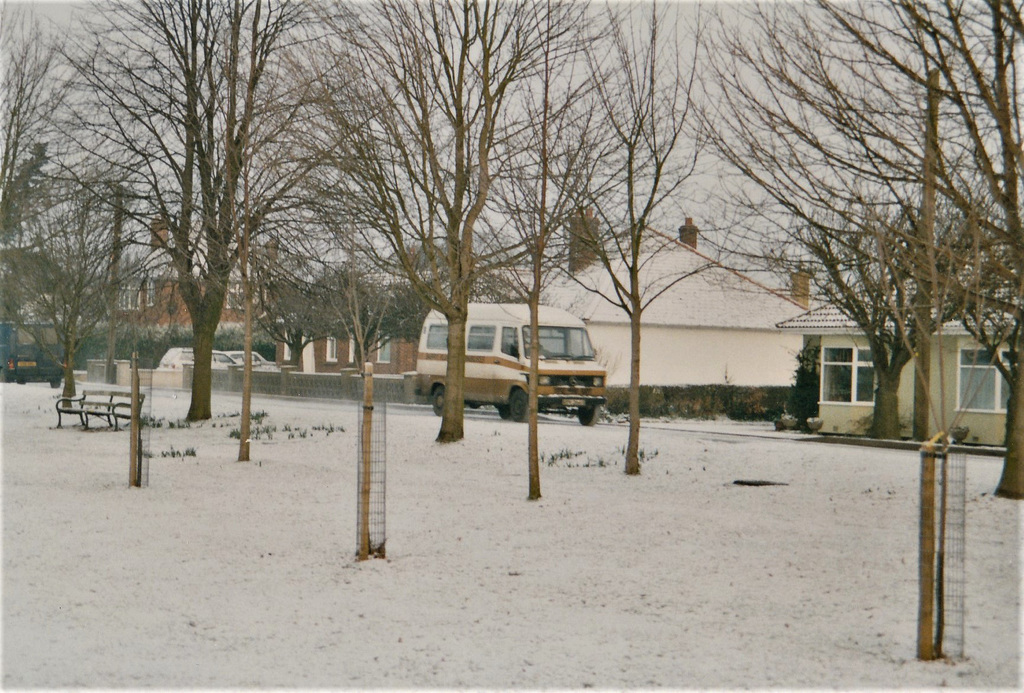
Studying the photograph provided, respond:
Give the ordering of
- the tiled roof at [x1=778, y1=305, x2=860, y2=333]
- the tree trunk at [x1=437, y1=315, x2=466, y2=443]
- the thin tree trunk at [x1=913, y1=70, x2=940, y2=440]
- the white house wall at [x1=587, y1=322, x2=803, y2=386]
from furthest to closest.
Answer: the white house wall at [x1=587, y1=322, x2=803, y2=386], the tiled roof at [x1=778, y1=305, x2=860, y2=333], the tree trunk at [x1=437, y1=315, x2=466, y2=443], the thin tree trunk at [x1=913, y1=70, x2=940, y2=440]

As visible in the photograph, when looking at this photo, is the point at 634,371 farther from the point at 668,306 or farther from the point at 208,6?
the point at 668,306

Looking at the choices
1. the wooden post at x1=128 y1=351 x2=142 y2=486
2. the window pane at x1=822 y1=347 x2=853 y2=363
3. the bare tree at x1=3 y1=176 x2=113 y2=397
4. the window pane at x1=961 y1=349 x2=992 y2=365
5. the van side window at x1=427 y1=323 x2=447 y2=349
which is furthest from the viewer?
the window pane at x1=822 y1=347 x2=853 y2=363

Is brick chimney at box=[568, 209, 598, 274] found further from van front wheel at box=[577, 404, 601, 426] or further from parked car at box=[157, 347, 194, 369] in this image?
parked car at box=[157, 347, 194, 369]

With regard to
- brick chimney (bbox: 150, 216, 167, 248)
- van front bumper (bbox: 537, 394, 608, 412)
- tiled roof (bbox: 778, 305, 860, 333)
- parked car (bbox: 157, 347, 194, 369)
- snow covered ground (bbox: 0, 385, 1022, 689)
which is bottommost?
snow covered ground (bbox: 0, 385, 1022, 689)

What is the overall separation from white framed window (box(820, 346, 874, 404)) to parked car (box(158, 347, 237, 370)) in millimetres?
26218

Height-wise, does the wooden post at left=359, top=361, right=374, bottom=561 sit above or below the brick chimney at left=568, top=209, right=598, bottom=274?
below

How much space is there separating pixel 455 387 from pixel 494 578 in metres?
9.41

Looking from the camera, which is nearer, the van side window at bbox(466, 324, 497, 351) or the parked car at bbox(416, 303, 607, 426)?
the parked car at bbox(416, 303, 607, 426)

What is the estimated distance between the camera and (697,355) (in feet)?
136

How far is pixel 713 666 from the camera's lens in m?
6.38

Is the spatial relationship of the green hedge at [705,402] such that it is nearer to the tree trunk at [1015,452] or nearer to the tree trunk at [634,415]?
the tree trunk at [634,415]

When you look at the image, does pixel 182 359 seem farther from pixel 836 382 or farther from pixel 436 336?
pixel 836 382

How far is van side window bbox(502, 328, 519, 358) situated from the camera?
2605cm

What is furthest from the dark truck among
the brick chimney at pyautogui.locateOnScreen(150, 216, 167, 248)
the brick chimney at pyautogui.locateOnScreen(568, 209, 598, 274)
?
the brick chimney at pyautogui.locateOnScreen(568, 209, 598, 274)
